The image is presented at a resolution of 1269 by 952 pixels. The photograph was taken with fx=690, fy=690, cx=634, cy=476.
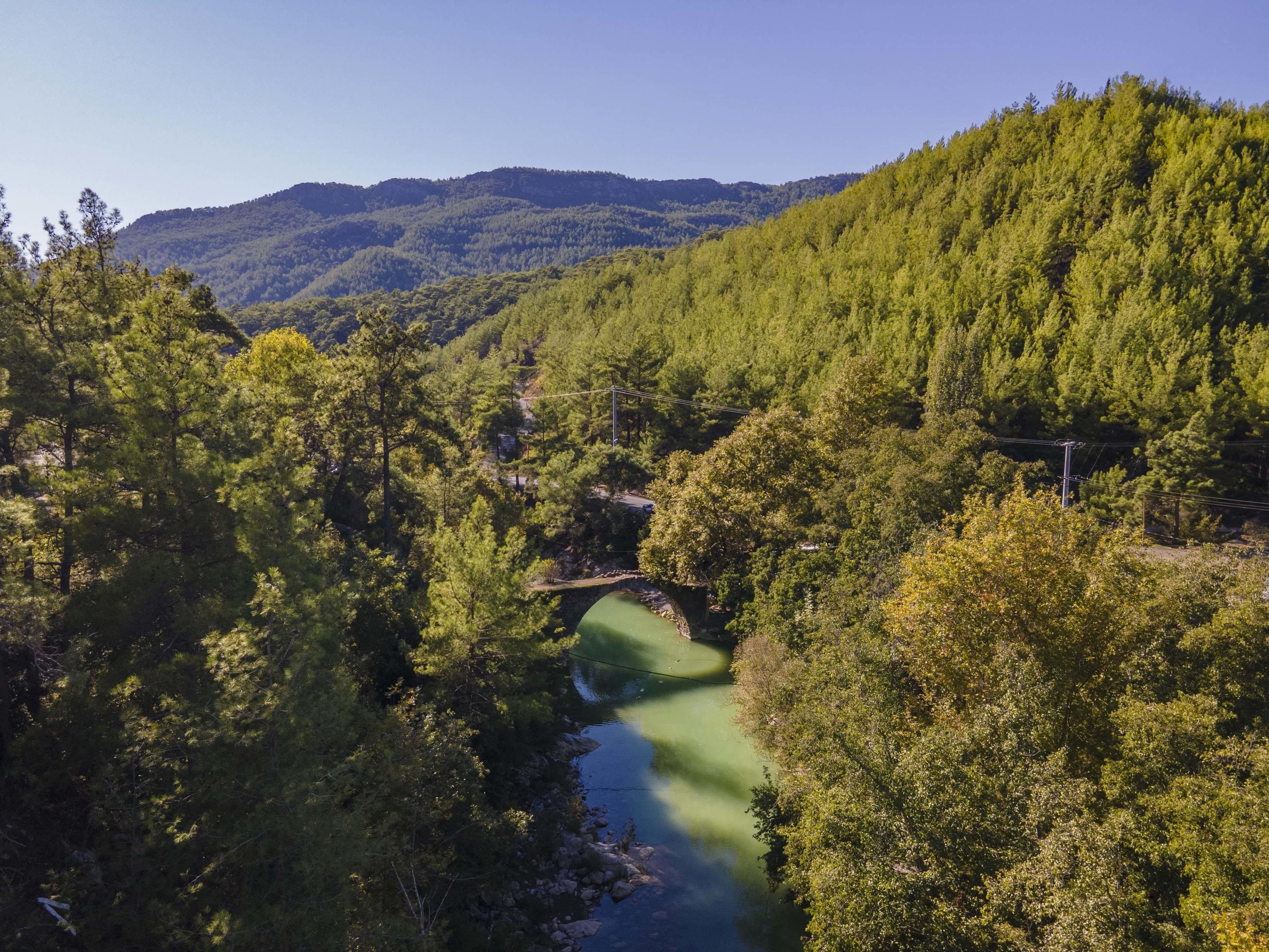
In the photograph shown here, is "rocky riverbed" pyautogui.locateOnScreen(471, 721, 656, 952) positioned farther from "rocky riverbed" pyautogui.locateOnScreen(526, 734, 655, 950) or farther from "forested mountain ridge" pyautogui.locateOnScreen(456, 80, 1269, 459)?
"forested mountain ridge" pyautogui.locateOnScreen(456, 80, 1269, 459)

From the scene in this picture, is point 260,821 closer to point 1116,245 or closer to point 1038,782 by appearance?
point 1038,782

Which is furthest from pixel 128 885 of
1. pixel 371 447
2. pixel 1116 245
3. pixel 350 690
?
pixel 1116 245

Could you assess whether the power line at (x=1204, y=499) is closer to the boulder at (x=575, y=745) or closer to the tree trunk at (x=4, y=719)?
the boulder at (x=575, y=745)

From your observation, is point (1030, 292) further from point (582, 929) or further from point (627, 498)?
A: point (582, 929)

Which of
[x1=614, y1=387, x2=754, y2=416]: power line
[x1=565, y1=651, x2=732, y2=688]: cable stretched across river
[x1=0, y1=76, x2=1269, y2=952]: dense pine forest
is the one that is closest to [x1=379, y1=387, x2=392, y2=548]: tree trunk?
[x1=0, y1=76, x2=1269, y2=952]: dense pine forest

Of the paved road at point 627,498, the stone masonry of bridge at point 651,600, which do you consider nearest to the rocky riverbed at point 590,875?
the stone masonry of bridge at point 651,600

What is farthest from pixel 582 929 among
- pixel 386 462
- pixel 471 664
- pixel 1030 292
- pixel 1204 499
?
pixel 1030 292
